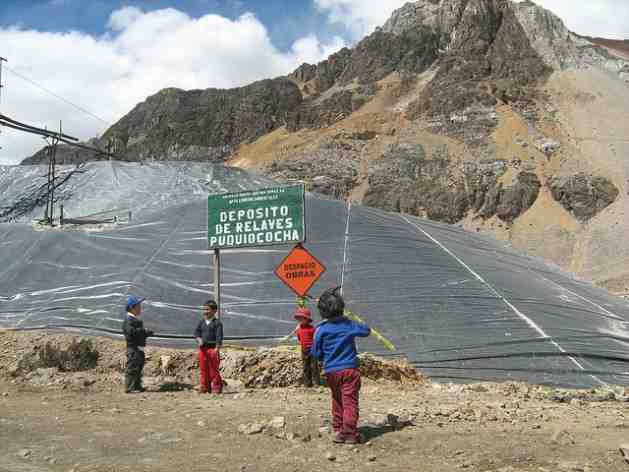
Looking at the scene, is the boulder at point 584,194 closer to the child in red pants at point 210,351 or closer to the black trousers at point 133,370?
the child in red pants at point 210,351

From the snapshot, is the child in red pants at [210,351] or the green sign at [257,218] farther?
the green sign at [257,218]

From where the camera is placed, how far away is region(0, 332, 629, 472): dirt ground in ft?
14.6

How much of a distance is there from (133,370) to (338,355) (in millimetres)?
3839

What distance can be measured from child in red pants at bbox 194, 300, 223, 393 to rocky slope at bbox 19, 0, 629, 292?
28455mm

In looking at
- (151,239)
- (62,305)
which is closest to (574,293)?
(151,239)

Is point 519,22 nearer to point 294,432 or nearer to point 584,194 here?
point 584,194

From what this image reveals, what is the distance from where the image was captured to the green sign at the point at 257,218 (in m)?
10.1

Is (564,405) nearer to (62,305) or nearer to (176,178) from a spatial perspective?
(62,305)

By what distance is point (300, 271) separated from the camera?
371 inches

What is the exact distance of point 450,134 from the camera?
60.0 metres

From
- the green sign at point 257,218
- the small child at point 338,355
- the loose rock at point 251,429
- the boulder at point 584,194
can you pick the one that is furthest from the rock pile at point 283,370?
the boulder at point 584,194

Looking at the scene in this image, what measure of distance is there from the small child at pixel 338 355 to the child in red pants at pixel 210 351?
3.19 metres

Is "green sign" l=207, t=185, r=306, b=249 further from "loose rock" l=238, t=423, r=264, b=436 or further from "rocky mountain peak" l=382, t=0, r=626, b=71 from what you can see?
"rocky mountain peak" l=382, t=0, r=626, b=71

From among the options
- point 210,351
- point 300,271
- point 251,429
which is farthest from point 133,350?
point 251,429
